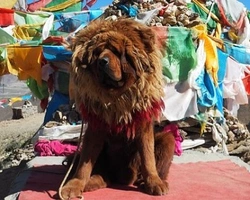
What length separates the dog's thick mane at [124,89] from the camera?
2691 mm

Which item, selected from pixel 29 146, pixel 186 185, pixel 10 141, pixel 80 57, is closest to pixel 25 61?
pixel 29 146

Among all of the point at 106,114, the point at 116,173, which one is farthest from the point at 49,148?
the point at 106,114

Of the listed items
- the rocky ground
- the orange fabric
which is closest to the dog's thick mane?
the rocky ground

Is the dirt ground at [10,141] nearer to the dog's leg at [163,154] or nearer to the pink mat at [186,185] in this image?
the pink mat at [186,185]

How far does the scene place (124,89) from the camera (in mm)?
2686

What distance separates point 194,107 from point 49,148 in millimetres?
1421

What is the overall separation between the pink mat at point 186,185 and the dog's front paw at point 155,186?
0.11ft

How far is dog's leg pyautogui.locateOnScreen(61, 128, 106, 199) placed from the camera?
2719 millimetres

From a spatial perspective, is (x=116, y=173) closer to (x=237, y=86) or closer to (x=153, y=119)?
(x=153, y=119)

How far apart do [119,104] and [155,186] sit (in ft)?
1.76

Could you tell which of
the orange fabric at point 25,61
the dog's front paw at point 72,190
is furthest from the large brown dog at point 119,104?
the orange fabric at point 25,61

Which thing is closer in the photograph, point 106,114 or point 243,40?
point 106,114

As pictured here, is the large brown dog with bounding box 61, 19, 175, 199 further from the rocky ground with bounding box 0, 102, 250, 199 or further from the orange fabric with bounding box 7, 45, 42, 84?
the orange fabric with bounding box 7, 45, 42, 84

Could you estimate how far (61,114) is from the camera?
4.68 metres
